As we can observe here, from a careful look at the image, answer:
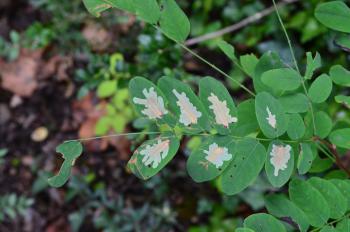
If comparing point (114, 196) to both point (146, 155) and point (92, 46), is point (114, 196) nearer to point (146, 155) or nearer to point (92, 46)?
point (92, 46)

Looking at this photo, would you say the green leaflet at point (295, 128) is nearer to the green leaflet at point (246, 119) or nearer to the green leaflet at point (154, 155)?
the green leaflet at point (246, 119)

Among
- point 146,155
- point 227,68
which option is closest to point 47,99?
point 227,68

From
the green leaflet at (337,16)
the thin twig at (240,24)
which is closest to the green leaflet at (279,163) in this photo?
the green leaflet at (337,16)

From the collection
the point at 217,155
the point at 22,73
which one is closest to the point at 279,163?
the point at 217,155

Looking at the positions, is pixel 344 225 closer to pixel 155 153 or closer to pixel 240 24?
pixel 155 153

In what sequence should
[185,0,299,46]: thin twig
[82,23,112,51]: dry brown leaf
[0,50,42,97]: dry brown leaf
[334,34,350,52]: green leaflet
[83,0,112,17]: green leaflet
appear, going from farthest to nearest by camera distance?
[0,50,42,97]: dry brown leaf → [82,23,112,51]: dry brown leaf → [185,0,299,46]: thin twig → [334,34,350,52]: green leaflet → [83,0,112,17]: green leaflet

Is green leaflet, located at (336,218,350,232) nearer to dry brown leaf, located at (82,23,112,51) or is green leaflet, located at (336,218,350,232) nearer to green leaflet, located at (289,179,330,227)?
green leaflet, located at (289,179,330,227)

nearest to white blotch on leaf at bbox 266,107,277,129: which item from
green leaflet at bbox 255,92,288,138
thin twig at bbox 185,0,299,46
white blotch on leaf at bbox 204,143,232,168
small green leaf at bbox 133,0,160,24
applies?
green leaflet at bbox 255,92,288,138
